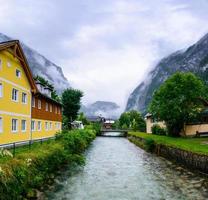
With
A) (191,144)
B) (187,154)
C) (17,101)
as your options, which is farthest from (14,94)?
(191,144)

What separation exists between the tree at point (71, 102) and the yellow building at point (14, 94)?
44.6m

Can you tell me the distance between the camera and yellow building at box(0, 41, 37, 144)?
3094cm

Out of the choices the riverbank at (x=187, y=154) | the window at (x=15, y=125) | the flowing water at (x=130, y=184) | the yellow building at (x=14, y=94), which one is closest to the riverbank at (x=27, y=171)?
the flowing water at (x=130, y=184)

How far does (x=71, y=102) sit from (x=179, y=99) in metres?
38.0

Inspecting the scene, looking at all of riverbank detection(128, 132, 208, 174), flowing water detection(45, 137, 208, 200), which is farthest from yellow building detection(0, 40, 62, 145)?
riverbank detection(128, 132, 208, 174)

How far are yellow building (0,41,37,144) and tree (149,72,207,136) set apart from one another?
2391 cm

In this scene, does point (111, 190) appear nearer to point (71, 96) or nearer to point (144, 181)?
point (144, 181)

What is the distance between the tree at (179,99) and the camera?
174ft

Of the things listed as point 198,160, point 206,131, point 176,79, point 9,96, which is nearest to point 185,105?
point 176,79

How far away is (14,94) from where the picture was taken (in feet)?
114

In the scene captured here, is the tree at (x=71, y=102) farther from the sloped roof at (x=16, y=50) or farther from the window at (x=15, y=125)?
the window at (x=15, y=125)

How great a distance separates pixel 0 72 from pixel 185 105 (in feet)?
111

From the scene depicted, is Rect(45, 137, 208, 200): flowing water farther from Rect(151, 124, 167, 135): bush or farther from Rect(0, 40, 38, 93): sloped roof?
Rect(151, 124, 167, 135): bush

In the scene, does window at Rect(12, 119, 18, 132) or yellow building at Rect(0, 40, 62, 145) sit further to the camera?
window at Rect(12, 119, 18, 132)
